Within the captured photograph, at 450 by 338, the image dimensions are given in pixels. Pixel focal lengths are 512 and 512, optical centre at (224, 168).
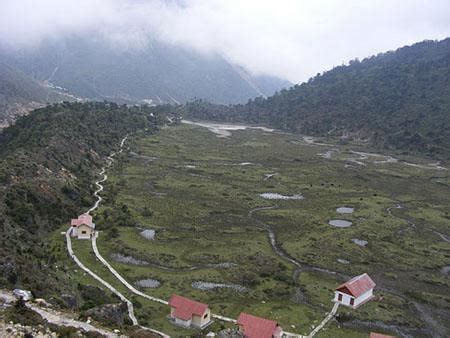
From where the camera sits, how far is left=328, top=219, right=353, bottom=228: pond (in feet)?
293

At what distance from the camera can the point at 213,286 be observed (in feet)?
198

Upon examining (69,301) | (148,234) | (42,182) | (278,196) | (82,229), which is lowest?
(148,234)

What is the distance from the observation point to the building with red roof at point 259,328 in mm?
45625

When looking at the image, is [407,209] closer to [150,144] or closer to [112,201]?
[112,201]

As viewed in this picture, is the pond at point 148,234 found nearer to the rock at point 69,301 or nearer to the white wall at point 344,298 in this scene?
the rock at point 69,301

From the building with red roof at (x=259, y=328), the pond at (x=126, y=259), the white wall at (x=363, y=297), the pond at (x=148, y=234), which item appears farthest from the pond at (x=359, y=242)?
the building with red roof at (x=259, y=328)

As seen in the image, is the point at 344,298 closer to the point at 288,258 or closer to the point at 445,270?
the point at 288,258

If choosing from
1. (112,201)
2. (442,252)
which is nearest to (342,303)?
(442,252)

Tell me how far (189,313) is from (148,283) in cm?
1248

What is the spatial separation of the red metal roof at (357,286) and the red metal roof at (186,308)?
16.8 metres

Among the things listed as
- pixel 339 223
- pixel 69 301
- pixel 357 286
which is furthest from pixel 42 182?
pixel 357 286

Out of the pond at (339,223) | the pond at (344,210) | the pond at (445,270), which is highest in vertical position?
the pond at (344,210)

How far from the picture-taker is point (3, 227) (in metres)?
63.5

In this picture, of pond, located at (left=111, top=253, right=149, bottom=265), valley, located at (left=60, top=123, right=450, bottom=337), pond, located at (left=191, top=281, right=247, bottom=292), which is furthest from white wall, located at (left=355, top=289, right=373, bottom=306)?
pond, located at (left=111, top=253, right=149, bottom=265)
